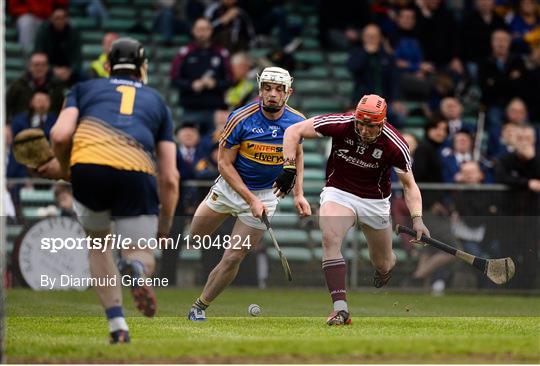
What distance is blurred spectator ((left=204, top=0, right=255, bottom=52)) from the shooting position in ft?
77.8

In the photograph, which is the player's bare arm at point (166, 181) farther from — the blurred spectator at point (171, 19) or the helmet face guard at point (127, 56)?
the blurred spectator at point (171, 19)

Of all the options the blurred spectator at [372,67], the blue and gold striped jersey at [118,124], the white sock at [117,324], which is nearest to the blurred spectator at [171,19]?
the blurred spectator at [372,67]

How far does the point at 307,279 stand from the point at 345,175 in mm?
5532

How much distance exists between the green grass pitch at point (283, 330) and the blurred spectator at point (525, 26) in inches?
265

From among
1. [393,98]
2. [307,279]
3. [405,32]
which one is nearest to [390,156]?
[307,279]

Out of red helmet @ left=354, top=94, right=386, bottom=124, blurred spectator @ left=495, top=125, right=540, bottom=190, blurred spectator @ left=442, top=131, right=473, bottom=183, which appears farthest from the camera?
blurred spectator @ left=442, top=131, right=473, bottom=183

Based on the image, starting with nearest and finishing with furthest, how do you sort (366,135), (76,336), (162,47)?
(76,336) → (366,135) → (162,47)

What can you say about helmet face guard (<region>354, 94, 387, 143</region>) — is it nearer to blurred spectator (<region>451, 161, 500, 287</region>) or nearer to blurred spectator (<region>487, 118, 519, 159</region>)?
blurred spectator (<region>451, 161, 500, 287</region>)

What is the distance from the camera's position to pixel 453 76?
24375 mm

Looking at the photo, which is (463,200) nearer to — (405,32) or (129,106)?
(405,32)

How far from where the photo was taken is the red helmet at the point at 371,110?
13.8 meters

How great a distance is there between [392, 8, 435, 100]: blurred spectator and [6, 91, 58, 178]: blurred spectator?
620 centimetres

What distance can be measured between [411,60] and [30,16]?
20.3ft

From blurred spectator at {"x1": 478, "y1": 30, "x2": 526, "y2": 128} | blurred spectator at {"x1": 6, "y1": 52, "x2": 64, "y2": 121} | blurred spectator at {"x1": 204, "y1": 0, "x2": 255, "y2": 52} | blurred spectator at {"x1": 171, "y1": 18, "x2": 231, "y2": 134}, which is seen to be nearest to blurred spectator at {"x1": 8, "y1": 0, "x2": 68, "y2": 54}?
blurred spectator at {"x1": 6, "y1": 52, "x2": 64, "y2": 121}
